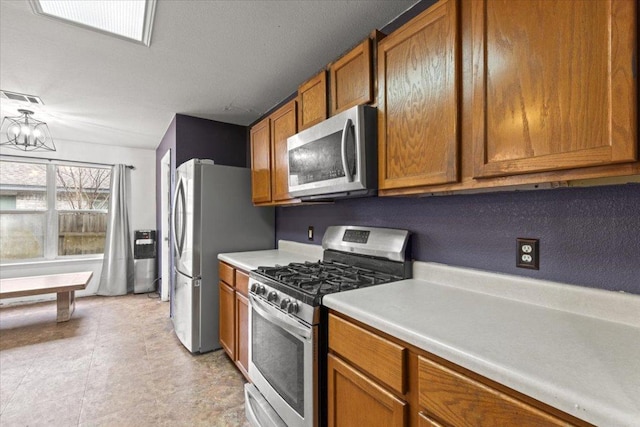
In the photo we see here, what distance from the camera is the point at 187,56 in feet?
6.87

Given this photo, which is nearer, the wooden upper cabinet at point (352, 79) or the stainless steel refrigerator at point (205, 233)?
the wooden upper cabinet at point (352, 79)

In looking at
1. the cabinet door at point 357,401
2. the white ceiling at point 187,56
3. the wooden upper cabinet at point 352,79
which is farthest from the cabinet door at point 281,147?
the cabinet door at point 357,401

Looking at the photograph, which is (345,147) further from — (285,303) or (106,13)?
(106,13)

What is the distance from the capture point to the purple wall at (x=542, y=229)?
961 mm

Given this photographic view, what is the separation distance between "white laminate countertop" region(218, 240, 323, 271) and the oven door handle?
281mm

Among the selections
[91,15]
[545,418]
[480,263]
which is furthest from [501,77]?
[91,15]

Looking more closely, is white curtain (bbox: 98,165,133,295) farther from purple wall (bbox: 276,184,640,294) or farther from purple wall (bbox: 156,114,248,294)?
purple wall (bbox: 276,184,640,294)

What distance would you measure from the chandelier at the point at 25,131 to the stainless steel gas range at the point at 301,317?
3.10 m

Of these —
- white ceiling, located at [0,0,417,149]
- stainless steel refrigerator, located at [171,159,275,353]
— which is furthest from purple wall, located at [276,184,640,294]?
stainless steel refrigerator, located at [171,159,275,353]

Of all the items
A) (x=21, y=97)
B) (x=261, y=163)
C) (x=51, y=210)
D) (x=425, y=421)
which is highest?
(x=21, y=97)

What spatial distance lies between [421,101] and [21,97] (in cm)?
366

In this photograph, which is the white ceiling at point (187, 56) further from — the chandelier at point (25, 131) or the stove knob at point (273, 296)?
the stove knob at point (273, 296)

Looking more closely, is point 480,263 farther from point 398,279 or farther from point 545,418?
point 545,418

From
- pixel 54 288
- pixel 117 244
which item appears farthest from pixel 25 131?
pixel 117 244
